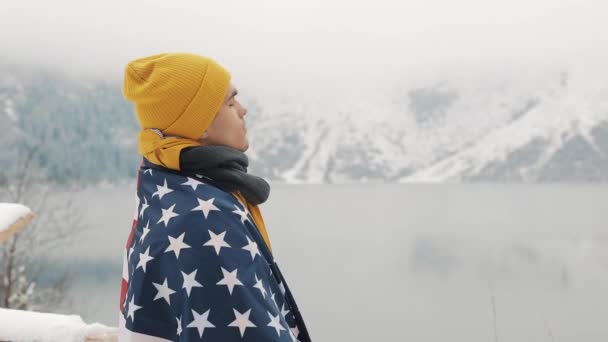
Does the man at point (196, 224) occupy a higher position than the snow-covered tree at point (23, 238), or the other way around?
the man at point (196, 224)

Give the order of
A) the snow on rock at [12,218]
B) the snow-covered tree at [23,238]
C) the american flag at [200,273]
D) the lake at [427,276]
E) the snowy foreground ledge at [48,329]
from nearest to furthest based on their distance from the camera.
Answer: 1. the american flag at [200,273]
2. the snow on rock at [12,218]
3. the snowy foreground ledge at [48,329]
4. the snow-covered tree at [23,238]
5. the lake at [427,276]

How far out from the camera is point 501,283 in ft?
140

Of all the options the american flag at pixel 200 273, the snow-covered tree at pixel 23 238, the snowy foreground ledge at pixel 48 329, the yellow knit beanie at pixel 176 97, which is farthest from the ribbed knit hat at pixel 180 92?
the snow-covered tree at pixel 23 238

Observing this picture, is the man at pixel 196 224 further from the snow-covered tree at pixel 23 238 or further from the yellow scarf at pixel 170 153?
the snow-covered tree at pixel 23 238

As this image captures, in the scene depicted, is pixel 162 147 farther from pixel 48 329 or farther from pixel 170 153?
pixel 48 329

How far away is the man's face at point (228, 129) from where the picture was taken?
157cm

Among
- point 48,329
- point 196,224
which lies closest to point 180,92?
point 196,224

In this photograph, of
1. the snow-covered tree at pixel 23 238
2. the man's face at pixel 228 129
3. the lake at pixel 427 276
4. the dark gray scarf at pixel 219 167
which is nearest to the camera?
the dark gray scarf at pixel 219 167

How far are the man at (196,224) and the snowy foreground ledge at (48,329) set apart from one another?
6.81 ft

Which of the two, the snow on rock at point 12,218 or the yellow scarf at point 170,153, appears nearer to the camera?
the yellow scarf at point 170,153

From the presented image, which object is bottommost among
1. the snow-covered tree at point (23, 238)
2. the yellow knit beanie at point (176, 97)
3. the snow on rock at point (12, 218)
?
the snow-covered tree at point (23, 238)

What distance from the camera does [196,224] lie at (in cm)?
134

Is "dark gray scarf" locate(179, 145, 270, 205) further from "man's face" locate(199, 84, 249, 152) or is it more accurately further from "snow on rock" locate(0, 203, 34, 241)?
"snow on rock" locate(0, 203, 34, 241)

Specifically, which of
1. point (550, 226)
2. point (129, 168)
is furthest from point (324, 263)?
point (129, 168)
